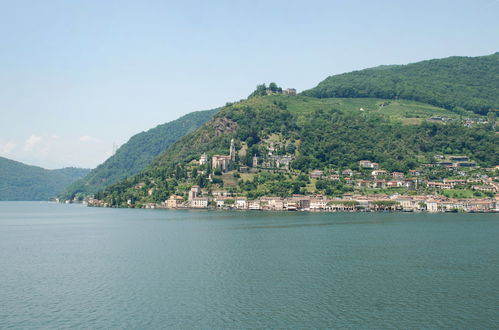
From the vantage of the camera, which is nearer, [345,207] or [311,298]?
[311,298]

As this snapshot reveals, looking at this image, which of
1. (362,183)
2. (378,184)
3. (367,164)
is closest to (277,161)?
(367,164)

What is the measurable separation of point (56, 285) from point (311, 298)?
2270 cm

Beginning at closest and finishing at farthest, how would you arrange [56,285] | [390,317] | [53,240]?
[390,317], [56,285], [53,240]

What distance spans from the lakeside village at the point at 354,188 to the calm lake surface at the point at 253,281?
2558 inches

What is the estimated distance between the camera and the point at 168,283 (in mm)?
45875

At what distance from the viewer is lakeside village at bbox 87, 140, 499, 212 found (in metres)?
146

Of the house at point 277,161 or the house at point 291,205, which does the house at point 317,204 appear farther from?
the house at point 277,161

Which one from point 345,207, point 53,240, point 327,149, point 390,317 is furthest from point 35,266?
point 327,149

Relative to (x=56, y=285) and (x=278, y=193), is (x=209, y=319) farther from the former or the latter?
(x=278, y=193)

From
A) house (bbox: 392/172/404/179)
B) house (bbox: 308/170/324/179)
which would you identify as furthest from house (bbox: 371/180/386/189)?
house (bbox: 308/170/324/179)

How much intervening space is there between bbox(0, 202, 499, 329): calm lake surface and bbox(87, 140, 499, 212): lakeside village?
213 ft

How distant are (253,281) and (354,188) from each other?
118 meters

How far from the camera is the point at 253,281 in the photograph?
152 ft

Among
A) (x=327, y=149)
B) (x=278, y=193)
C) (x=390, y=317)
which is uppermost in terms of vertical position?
(x=327, y=149)
